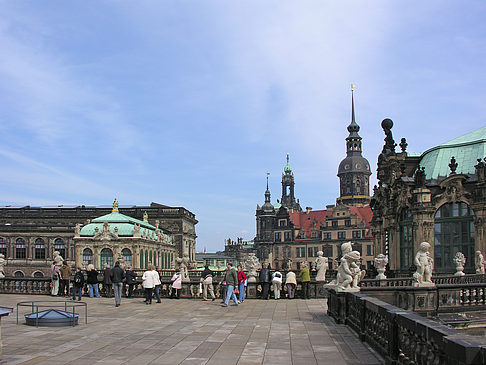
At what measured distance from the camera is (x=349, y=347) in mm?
12102

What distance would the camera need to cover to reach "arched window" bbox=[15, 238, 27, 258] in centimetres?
8306

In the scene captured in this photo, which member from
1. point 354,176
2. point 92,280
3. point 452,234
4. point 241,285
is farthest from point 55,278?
point 354,176

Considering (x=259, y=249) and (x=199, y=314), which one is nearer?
(x=199, y=314)

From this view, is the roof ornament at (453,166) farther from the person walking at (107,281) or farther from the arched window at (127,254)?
the arched window at (127,254)

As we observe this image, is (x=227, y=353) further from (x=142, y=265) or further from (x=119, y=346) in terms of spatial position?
(x=142, y=265)

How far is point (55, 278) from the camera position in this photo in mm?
26109

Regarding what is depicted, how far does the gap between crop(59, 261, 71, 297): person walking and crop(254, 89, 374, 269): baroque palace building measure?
71309mm

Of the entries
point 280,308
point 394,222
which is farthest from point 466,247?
point 280,308

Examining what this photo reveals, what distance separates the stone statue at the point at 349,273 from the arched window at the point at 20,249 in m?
75.1

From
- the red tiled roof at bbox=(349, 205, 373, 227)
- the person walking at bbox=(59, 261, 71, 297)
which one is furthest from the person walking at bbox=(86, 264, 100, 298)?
the red tiled roof at bbox=(349, 205, 373, 227)

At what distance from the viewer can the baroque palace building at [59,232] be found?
76.5m

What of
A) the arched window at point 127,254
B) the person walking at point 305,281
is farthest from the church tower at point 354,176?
the person walking at point 305,281

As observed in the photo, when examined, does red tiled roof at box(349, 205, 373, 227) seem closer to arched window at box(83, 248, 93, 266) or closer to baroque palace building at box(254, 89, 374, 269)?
baroque palace building at box(254, 89, 374, 269)

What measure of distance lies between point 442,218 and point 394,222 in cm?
510
